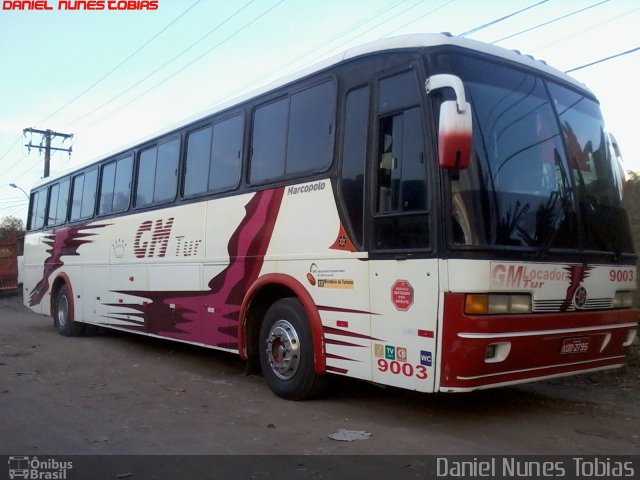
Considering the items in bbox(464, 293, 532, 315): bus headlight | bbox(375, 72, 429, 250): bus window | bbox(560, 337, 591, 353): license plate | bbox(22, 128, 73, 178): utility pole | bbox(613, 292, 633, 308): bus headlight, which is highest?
bbox(22, 128, 73, 178): utility pole

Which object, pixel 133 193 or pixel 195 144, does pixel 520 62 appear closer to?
pixel 195 144

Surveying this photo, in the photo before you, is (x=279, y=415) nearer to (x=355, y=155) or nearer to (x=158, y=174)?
(x=355, y=155)

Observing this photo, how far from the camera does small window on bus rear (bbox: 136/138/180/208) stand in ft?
29.7

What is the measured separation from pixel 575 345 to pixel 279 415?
277cm

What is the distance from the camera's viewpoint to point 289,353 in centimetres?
649

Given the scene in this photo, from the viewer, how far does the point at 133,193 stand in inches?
402

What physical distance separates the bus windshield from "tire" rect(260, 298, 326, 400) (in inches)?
84.2

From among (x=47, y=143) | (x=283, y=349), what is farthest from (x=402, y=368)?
(x=47, y=143)

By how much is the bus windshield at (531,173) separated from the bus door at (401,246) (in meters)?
0.34

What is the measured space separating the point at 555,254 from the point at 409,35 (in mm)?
2270

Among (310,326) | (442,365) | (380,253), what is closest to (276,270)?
(310,326)

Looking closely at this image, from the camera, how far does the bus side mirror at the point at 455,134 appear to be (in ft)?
15.5

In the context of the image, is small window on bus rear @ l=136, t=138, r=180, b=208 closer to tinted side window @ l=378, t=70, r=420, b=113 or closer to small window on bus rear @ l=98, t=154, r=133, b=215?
small window on bus rear @ l=98, t=154, r=133, b=215
